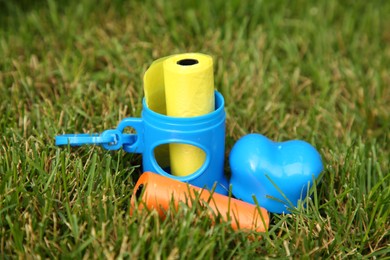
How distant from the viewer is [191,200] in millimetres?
1553

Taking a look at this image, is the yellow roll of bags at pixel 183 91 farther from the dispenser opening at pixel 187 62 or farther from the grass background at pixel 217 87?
the grass background at pixel 217 87

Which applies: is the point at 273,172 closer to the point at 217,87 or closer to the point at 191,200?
the point at 191,200

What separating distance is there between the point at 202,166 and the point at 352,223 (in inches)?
19.0

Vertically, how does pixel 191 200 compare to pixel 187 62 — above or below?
below

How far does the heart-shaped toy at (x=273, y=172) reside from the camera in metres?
1.70

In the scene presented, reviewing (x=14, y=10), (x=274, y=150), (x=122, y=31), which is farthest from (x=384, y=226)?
(x=14, y=10)

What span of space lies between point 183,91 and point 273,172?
A: 1.20ft

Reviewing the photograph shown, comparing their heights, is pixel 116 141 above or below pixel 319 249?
above

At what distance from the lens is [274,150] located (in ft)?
5.85

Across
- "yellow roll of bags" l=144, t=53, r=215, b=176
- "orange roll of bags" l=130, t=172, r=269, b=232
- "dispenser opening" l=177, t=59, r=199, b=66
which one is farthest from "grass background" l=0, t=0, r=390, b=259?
"dispenser opening" l=177, t=59, r=199, b=66

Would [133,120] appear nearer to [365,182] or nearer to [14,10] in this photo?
[365,182]

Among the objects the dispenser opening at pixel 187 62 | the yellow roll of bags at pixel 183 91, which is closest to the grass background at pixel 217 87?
the yellow roll of bags at pixel 183 91

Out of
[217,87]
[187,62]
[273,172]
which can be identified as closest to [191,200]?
[273,172]

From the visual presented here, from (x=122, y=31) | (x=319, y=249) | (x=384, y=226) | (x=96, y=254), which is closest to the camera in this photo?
(x=96, y=254)
